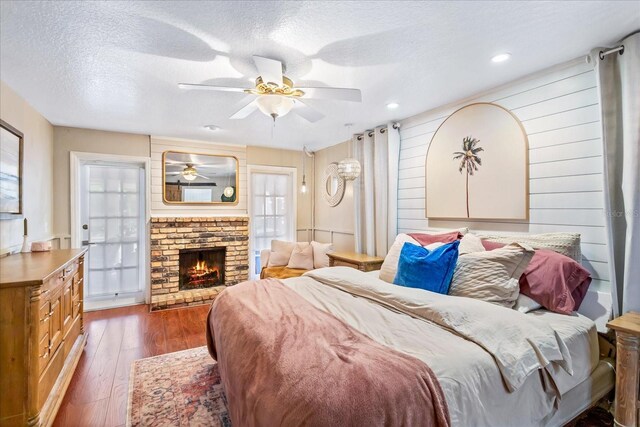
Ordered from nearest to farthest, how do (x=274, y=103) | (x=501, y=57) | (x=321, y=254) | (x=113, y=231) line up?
(x=501, y=57) < (x=274, y=103) < (x=113, y=231) < (x=321, y=254)

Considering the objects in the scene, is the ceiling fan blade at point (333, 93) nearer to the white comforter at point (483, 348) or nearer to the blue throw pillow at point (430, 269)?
the blue throw pillow at point (430, 269)

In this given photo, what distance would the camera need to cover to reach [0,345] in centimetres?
170

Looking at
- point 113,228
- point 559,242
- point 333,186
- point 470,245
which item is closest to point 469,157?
point 470,245

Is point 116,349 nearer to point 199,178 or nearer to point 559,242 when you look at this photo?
point 199,178

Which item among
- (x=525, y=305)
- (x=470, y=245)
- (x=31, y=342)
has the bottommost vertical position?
(x=31, y=342)

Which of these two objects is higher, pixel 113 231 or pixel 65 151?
pixel 65 151

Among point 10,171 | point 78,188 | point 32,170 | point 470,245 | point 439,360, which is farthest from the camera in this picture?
point 78,188

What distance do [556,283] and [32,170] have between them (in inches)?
186

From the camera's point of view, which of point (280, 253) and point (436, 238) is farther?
point (280, 253)

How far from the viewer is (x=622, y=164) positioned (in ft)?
6.41

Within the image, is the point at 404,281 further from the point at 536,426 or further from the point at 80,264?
the point at 80,264

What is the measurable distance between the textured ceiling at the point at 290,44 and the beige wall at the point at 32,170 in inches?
6.9

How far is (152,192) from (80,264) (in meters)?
1.64

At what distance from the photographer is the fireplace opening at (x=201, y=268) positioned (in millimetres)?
4746
